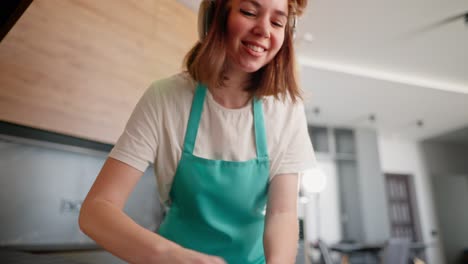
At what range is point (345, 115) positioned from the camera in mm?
5043

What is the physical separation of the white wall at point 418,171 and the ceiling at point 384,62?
88 centimetres

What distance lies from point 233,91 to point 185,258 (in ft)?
1.40

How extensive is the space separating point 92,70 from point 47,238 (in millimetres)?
711

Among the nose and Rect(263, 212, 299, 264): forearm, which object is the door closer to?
Rect(263, 212, 299, 264): forearm

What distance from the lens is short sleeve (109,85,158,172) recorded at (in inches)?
21.5

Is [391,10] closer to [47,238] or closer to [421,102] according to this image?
[421,102]

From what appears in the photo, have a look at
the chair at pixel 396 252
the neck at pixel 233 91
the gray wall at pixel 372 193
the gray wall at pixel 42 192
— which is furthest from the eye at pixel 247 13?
the gray wall at pixel 372 193

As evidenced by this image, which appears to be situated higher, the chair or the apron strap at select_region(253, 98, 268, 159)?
the apron strap at select_region(253, 98, 268, 159)

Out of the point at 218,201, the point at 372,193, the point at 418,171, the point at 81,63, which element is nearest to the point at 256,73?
the point at 218,201

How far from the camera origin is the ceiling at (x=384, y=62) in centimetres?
271

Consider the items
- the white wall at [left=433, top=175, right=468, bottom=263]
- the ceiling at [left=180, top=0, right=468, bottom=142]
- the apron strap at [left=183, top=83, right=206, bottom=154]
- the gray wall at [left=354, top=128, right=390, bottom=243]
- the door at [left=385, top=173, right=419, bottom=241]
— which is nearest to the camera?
the apron strap at [left=183, top=83, right=206, bottom=154]

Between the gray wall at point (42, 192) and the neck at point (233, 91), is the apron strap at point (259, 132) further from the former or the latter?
the gray wall at point (42, 192)

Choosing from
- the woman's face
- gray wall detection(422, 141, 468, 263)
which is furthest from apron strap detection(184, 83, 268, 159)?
gray wall detection(422, 141, 468, 263)

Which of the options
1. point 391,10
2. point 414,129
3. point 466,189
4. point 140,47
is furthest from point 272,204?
point 466,189
